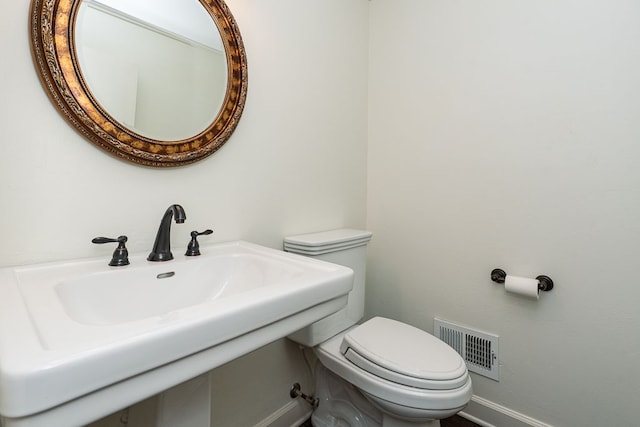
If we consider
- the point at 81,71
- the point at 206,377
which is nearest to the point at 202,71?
the point at 81,71

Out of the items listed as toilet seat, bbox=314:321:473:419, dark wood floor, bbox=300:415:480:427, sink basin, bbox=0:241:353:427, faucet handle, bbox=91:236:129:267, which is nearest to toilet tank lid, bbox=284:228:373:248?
sink basin, bbox=0:241:353:427

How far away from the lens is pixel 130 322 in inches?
15.4

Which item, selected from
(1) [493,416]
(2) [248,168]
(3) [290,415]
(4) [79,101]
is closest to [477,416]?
(1) [493,416]

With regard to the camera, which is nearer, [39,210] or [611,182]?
[39,210]

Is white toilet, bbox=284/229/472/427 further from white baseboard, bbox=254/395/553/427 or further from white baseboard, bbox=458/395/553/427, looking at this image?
white baseboard, bbox=458/395/553/427

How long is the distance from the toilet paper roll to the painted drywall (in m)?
0.78

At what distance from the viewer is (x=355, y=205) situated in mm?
1597

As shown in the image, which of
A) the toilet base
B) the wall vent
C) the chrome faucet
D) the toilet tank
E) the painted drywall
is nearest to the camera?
the painted drywall

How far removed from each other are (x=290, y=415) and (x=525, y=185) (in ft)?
4.55

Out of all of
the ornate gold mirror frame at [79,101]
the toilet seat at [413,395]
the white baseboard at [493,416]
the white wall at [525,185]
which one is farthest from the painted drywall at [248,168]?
the white baseboard at [493,416]

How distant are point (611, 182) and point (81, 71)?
5.56 ft

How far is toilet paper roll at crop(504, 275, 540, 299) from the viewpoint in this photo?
107 cm

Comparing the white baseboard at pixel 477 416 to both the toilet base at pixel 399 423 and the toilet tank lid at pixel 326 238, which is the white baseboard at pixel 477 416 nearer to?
A: the toilet base at pixel 399 423

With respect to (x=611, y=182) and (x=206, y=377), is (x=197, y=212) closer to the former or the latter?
(x=206, y=377)
